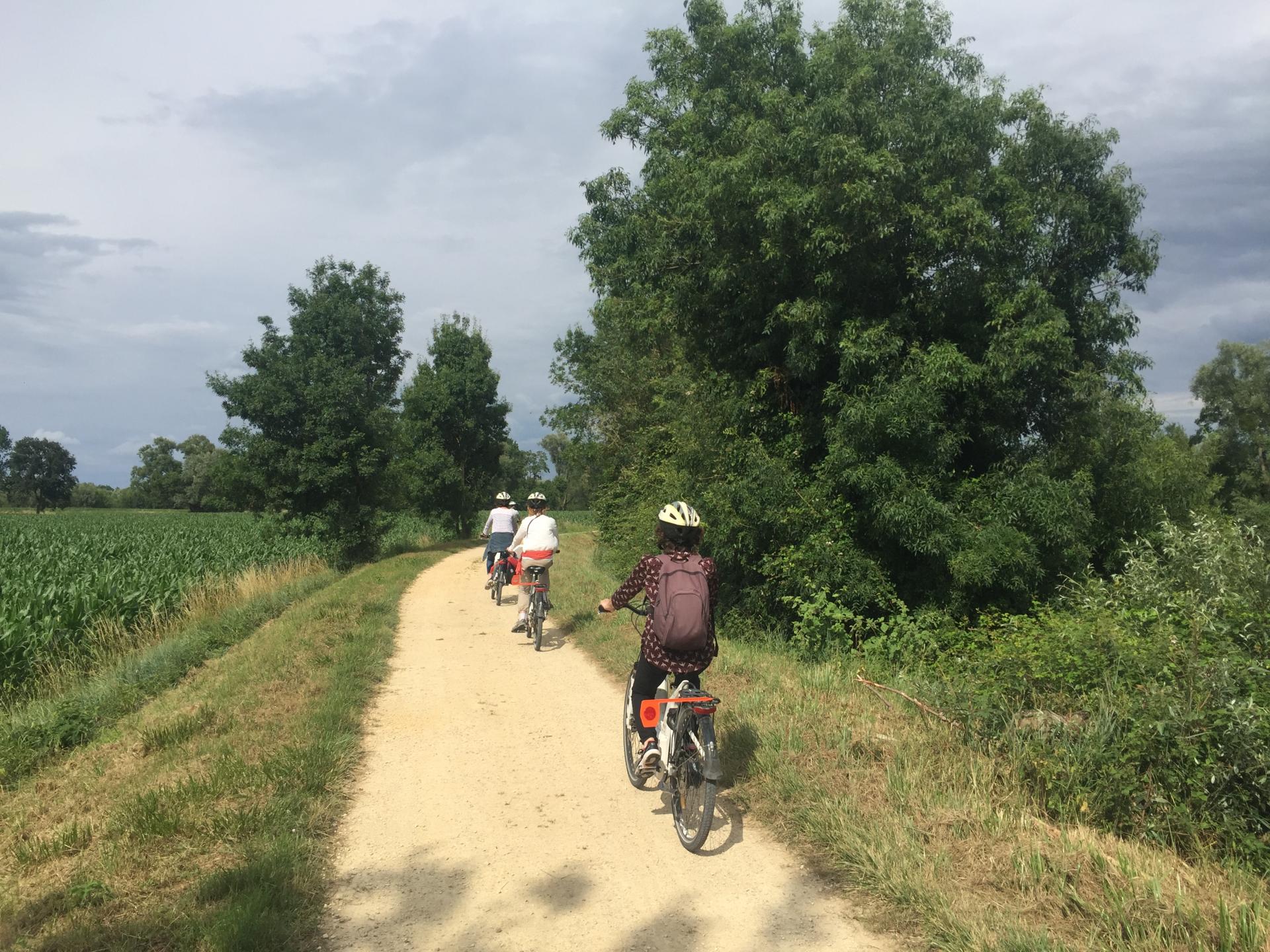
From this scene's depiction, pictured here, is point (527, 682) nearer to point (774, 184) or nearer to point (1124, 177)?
point (774, 184)

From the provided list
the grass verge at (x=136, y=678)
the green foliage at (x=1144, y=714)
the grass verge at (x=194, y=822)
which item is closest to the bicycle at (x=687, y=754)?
the grass verge at (x=194, y=822)

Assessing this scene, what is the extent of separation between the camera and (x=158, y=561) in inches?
757

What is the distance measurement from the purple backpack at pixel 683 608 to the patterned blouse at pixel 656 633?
51 mm

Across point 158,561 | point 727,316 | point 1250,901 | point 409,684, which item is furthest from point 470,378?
point 1250,901

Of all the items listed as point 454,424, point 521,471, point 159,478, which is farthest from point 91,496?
point 454,424

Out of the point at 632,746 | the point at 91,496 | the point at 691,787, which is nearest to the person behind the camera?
the point at 691,787

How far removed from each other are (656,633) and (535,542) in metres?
6.09

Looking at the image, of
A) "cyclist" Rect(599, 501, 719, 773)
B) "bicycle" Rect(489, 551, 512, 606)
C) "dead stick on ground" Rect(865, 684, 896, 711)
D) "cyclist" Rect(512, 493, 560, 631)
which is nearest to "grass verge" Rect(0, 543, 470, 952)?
"cyclist" Rect(599, 501, 719, 773)

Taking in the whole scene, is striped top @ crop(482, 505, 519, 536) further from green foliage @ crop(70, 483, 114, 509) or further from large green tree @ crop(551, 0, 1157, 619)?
green foliage @ crop(70, 483, 114, 509)

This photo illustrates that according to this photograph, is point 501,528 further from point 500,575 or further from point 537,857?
point 537,857

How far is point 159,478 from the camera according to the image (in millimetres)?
102250

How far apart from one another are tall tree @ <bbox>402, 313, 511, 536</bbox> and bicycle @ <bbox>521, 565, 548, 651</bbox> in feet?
83.7

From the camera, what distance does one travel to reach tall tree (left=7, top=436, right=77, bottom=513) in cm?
9181

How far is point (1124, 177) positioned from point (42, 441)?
112 metres
